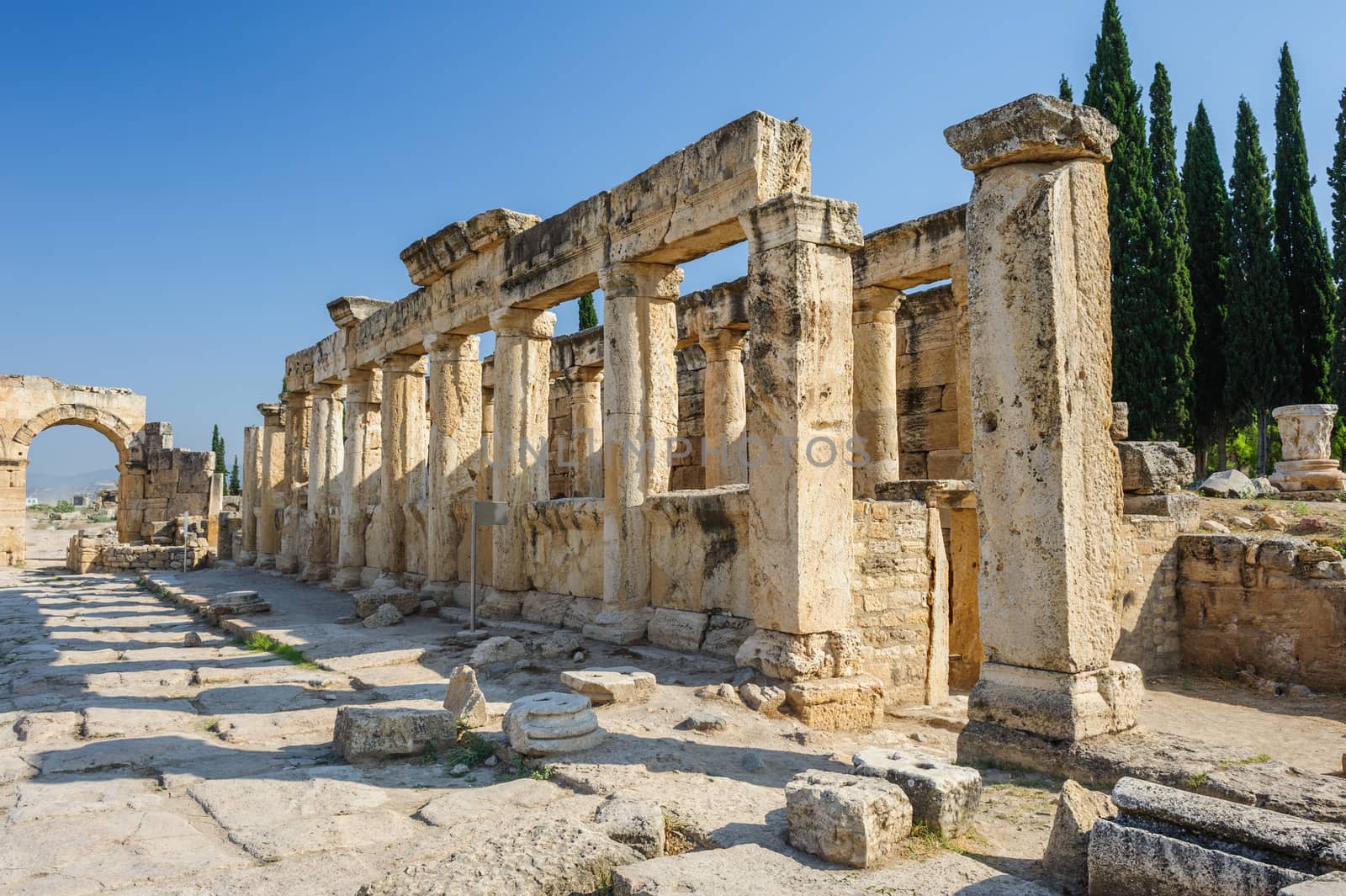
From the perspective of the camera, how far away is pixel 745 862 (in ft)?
10.7

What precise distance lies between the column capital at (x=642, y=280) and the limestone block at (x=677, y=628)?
299 cm

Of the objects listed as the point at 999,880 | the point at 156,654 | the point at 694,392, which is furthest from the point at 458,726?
the point at 694,392

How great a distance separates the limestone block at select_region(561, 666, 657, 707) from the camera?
20.2ft

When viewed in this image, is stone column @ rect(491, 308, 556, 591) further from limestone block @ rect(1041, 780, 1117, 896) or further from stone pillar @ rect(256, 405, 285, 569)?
stone pillar @ rect(256, 405, 285, 569)

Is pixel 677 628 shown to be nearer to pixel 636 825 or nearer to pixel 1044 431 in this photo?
pixel 1044 431

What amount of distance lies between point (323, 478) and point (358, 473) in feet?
6.11

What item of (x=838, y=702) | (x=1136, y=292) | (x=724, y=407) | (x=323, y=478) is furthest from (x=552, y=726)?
(x=1136, y=292)

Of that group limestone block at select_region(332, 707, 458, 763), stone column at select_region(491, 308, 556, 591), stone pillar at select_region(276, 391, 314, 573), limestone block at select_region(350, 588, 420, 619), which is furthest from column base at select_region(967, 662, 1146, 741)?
stone pillar at select_region(276, 391, 314, 573)

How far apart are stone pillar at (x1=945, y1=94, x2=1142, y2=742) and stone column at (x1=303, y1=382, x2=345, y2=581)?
12926mm

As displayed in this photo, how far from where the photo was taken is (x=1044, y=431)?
4.71 metres

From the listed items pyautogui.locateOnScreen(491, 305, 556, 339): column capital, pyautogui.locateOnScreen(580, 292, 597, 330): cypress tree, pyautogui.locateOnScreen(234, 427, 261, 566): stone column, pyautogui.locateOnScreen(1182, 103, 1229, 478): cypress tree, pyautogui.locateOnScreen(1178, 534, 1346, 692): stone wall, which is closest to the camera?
pyautogui.locateOnScreen(1178, 534, 1346, 692): stone wall

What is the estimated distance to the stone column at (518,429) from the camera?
33.6 ft

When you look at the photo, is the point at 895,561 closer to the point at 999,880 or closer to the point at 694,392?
the point at 999,880

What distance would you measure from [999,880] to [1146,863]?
0.49m
